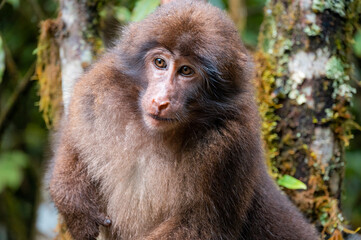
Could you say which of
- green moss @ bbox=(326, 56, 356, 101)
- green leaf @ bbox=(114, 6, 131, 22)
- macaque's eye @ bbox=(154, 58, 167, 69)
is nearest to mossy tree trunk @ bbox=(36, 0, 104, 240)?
green leaf @ bbox=(114, 6, 131, 22)

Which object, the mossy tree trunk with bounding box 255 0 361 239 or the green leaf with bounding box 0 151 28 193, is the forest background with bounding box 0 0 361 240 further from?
the mossy tree trunk with bounding box 255 0 361 239

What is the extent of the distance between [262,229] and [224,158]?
107 centimetres

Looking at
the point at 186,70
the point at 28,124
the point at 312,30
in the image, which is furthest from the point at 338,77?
the point at 28,124

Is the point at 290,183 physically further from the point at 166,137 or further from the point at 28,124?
the point at 28,124

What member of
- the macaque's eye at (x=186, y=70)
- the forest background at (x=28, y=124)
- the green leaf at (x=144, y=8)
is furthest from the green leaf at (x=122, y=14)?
the macaque's eye at (x=186, y=70)

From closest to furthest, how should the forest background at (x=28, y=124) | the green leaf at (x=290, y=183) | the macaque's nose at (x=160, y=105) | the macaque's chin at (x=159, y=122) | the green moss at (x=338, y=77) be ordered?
1. the macaque's nose at (x=160, y=105)
2. the macaque's chin at (x=159, y=122)
3. the green leaf at (x=290, y=183)
4. the green moss at (x=338, y=77)
5. the forest background at (x=28, y=124)

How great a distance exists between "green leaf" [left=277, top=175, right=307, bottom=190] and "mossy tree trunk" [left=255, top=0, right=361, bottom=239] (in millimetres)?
120

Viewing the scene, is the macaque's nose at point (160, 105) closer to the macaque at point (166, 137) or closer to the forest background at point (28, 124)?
the macaque at point (166, 137)

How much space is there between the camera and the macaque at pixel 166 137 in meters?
3.69

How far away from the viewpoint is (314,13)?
16.5ft

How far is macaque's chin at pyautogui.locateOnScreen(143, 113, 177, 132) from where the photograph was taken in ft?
12.2

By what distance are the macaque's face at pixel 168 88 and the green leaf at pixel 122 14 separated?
99.3 inches

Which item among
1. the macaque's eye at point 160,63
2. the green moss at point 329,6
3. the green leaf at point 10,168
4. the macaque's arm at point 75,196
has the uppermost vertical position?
the green moss at point 329,6

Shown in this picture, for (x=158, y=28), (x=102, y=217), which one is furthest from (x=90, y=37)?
(x=102, y=217)
